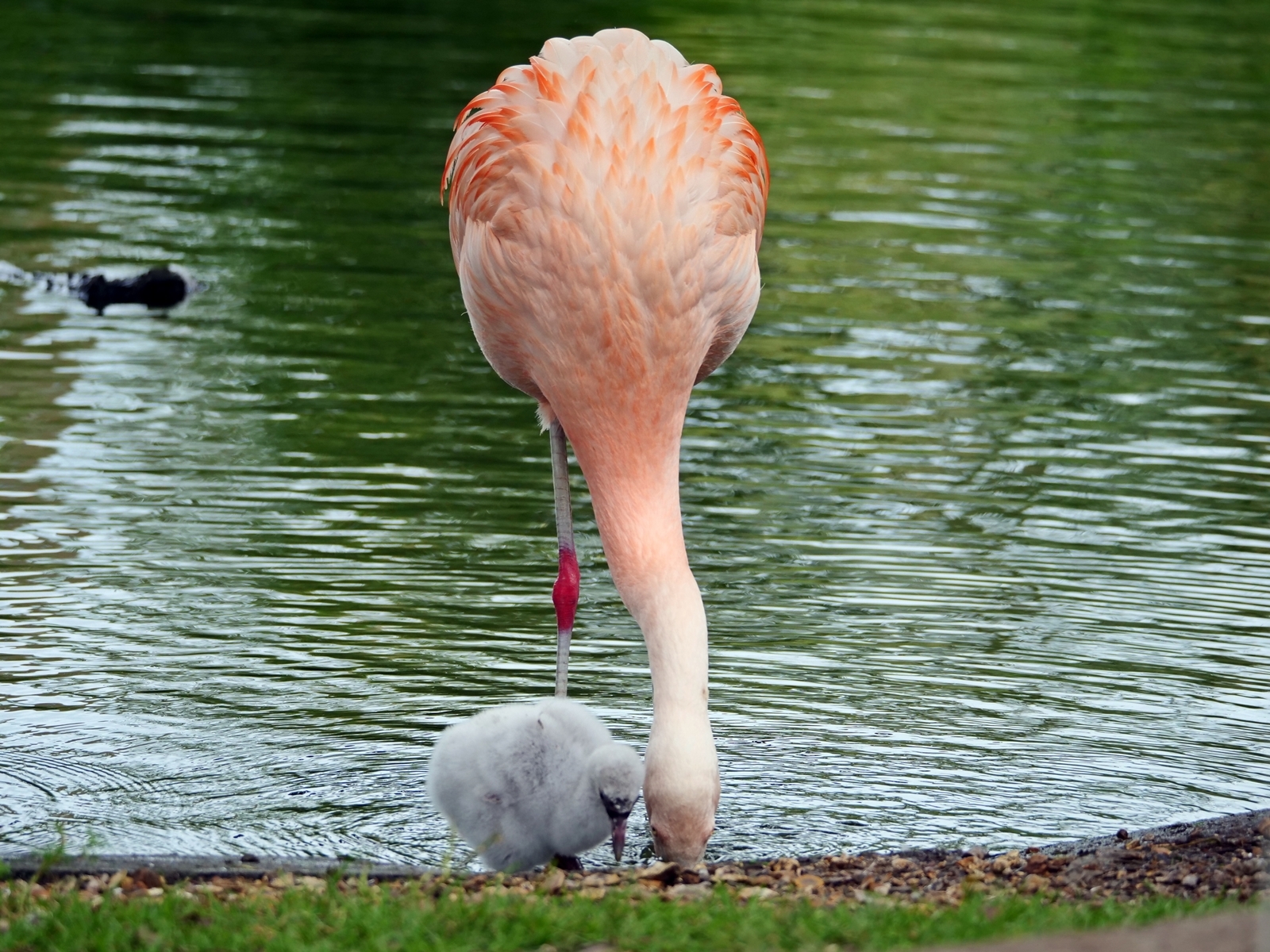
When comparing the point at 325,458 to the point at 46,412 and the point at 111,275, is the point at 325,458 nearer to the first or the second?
the point at 46,412

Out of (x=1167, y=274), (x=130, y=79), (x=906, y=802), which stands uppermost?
(x=130, y=79)

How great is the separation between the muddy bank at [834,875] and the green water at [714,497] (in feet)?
1.28

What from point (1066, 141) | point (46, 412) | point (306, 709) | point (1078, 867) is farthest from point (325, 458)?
point (1066, 141)

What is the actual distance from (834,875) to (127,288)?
9974 millimetres

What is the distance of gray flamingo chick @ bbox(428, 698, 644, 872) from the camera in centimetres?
669

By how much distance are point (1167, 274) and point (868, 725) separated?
33.2 feet

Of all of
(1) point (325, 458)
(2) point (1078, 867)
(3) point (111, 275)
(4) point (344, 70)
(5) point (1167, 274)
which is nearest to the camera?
(2) point (1078, 867)

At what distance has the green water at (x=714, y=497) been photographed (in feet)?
25.0

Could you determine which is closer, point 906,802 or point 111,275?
point 906,802

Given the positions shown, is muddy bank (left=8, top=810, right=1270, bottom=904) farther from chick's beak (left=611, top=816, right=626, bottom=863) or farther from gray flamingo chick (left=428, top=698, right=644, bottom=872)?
gray flamingo chick (left=428, top=698, right=644, bottom=872)

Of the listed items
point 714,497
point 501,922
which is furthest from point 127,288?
point 501,922

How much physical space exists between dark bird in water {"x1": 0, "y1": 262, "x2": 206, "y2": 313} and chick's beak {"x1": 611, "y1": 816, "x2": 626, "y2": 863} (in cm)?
944

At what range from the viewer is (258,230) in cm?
1727

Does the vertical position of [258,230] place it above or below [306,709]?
above
